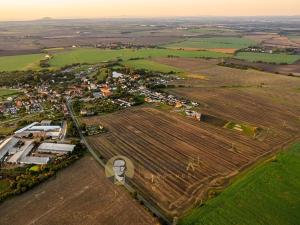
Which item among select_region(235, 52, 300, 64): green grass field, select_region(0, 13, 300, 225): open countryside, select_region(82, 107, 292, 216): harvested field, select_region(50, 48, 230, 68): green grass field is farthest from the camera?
select_region(50, 48, 230, 68): green grass field

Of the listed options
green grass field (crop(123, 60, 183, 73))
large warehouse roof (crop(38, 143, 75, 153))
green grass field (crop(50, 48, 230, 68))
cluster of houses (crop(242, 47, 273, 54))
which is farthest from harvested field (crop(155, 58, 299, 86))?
large warehouse roof (crop(38, 143, 75, 153))

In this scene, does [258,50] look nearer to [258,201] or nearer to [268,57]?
[268,57]

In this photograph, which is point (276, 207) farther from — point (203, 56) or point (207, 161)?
point (203, 56)

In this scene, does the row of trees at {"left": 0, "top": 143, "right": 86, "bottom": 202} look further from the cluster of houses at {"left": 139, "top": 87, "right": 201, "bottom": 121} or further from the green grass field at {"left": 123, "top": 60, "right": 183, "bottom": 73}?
the green grass field at {"left": 123, "top": 60, "right": 183, "bottom": 73}

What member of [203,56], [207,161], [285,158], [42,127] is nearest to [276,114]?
[285,158]

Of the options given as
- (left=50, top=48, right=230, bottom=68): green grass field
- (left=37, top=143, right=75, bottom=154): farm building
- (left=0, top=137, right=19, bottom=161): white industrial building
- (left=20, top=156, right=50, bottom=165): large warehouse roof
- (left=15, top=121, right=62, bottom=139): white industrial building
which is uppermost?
(left=20, top=156, right=50, bottom=165): large warehouse roof

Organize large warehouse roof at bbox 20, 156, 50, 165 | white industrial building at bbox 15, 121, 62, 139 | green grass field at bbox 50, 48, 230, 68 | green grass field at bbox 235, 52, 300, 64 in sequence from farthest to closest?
green grass field at bbox 50, 48, 230, 68
green grass field at bbox 235, 52, 300, 64
white industrial building at bbox 15, 121, 62, 139
large warehouse roof at bbox 20, 156, 50, 165
